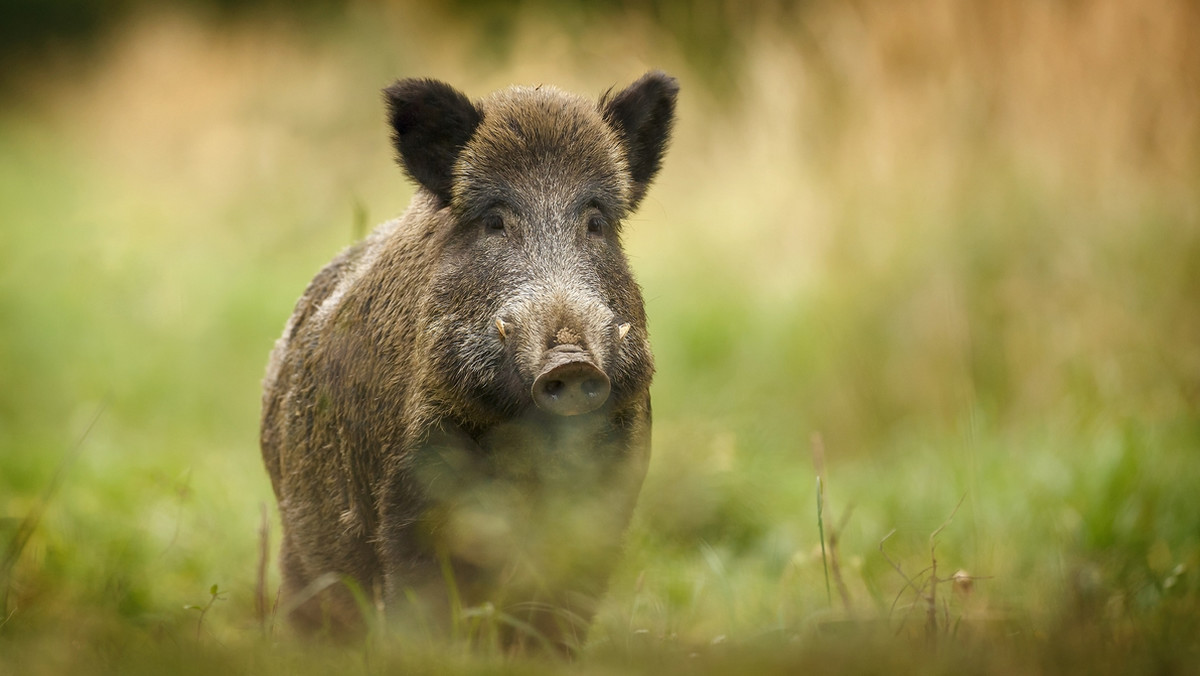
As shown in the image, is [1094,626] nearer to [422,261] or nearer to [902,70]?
[422,261]

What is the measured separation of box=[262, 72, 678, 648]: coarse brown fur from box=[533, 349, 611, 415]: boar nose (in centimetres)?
1

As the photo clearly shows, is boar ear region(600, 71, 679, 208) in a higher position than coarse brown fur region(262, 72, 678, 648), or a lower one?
higher

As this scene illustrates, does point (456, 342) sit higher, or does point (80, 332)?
point (80, 332)

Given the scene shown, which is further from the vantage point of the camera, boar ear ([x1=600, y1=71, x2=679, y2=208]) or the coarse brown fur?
boar ear ([x1=600, y1=71, x2=679, y2=208])

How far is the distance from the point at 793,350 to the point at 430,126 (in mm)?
4295

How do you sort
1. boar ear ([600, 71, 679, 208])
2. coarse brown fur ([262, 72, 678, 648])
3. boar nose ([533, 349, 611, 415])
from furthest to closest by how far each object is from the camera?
boar ear ([600, 71, 679, 208]) < coarse brown fur ([262, 72, 678, 648]) < boar nose ([533, 349, 611, 415])

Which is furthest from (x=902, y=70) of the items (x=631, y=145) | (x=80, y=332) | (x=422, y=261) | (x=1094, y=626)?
(x=80, y=332)

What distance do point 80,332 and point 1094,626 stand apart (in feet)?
27.8

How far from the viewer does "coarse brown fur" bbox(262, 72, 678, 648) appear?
10.5 feet

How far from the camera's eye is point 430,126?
3.72 m

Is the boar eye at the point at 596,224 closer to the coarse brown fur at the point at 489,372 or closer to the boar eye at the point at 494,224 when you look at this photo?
the coarse brown fur at the point at 489,372

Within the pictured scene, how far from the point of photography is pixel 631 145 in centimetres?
397

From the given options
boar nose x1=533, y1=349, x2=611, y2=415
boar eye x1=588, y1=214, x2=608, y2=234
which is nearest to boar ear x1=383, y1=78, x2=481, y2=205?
boar eye x1=588, y1=214, x2=608, y2=234

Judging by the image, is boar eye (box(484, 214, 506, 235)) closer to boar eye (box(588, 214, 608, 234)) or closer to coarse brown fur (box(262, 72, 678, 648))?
coarse brown fur (box(262, 72, 678, 648))
